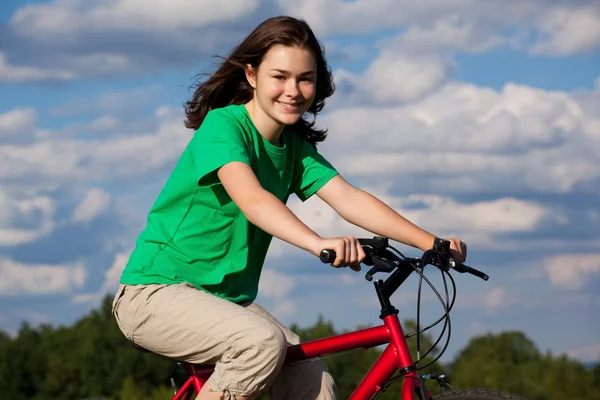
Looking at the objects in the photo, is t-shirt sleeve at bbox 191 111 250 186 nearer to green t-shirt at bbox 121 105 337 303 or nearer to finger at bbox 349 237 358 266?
green t-shirt at bbox 121 105 337 303

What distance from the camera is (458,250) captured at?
15.5 ft

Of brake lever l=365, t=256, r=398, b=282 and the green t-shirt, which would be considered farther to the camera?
the green t-shirt

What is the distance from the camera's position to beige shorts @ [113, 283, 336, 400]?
443cm

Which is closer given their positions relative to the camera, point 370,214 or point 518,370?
point 370,214

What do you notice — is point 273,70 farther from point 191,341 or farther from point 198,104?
point 191,341

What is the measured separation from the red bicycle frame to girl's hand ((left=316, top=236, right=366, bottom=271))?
56cm

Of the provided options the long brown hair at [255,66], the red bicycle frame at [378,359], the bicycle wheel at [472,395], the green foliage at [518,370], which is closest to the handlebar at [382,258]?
the red bicycle frame at [378,359]

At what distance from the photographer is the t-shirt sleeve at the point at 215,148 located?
15.0ft

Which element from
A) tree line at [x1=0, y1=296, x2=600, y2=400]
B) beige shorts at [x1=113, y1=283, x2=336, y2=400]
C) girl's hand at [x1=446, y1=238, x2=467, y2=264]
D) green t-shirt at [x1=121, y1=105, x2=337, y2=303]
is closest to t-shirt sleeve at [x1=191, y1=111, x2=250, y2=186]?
green t-shirt at [x1=121, y1=105, x2=337, y2=303]

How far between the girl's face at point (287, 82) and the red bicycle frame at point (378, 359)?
108 centimetres

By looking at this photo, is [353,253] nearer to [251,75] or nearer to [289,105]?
[289,105]

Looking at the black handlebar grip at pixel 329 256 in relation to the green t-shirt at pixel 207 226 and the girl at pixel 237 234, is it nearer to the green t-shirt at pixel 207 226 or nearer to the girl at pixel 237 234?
the girl at pixel 237 234

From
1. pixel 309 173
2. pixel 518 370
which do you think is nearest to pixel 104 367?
pixel 518 370

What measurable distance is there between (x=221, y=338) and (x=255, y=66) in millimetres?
1408
